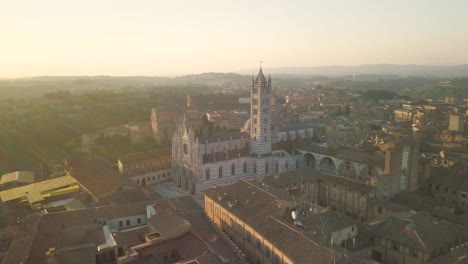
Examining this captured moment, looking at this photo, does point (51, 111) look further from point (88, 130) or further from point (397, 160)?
point (397, 160)

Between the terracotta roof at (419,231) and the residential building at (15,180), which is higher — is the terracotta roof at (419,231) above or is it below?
above

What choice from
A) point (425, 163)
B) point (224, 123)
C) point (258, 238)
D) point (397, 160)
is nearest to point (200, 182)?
point (258, 238)

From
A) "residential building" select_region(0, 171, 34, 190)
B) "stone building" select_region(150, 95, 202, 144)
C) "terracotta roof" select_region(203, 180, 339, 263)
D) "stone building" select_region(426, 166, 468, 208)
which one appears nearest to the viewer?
"terracotta roof" select_region(203, 180, 339, 263)

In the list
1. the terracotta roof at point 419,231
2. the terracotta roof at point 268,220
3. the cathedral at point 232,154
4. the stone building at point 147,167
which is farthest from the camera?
the stone building at point 147,167

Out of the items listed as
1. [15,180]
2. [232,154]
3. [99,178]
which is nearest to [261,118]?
[232,154]

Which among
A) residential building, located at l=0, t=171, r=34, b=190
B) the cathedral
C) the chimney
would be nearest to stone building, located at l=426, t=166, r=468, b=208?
the cathedral

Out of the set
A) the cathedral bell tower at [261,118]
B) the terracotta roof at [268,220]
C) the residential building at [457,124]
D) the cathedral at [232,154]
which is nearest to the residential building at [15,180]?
the cathedral at [232,154]

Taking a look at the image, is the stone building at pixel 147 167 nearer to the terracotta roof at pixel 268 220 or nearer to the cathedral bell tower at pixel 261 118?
the cathedral bell tower at pixel 261 118

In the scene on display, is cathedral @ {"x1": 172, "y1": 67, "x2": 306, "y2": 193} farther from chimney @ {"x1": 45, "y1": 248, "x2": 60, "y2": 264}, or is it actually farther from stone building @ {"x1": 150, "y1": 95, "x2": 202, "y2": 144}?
stone building @ {"x1": 150, "y1": 95, "x2": 202, "y2": 144}
